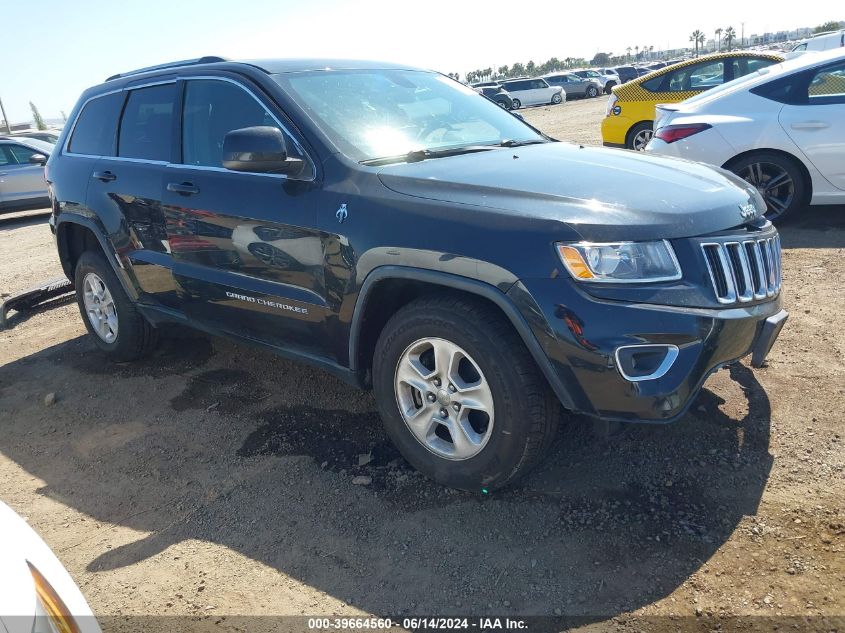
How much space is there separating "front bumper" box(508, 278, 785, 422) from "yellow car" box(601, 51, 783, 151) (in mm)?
8840


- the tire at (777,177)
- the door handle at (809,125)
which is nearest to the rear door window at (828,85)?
the door handle at (809,125)

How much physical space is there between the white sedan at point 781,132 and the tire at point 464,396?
15.7 feet

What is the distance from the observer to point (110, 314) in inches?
200

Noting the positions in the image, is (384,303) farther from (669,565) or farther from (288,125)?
(669,565)

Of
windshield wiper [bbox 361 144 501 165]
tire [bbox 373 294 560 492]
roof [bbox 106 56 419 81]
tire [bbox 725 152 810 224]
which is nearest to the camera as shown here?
tire [bbox 373 294 560 492]

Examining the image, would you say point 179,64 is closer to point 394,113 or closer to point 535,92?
point 394,113

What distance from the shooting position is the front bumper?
253cm

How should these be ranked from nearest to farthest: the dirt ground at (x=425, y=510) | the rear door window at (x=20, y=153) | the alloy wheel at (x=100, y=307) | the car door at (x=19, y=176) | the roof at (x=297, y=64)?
the dirt ground at (x=425, y=510), the roof at (x=297, y=64), the alloy wheel at (x=100, y=307), the car door at (x=19, y=176), the rear door window at (x=20, y=153)

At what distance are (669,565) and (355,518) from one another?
1302 millimetres

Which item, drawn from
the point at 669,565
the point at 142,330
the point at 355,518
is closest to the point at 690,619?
the point at 669,565

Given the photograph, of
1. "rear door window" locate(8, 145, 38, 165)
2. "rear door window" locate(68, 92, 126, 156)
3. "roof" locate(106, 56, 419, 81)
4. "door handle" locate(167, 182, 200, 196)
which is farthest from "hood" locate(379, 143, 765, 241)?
"rear door window" locate(8, 145, 38, 165)

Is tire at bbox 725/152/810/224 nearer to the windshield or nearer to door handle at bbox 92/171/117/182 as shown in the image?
the windshield

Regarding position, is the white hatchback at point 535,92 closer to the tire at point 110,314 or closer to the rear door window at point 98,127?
the rear door window at point 98,127

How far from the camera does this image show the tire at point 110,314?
488 cm
